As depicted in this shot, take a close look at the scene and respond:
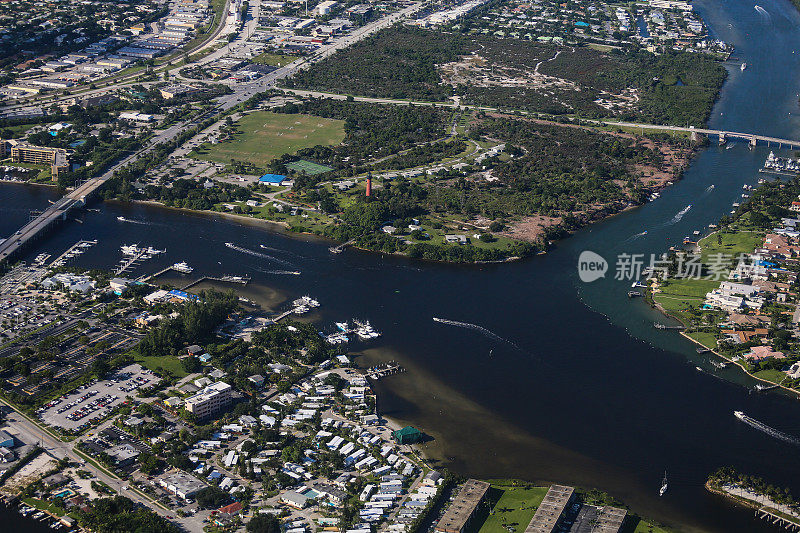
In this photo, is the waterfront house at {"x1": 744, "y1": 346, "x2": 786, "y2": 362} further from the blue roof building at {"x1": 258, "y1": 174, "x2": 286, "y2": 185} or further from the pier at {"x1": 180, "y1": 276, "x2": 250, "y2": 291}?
the blue roof building at {"x1": 258, "y1": 174, "x2": 286, "y2": 185}

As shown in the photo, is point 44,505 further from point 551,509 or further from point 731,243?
point 731,243

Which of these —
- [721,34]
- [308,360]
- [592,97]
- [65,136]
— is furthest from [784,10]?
[308,360]

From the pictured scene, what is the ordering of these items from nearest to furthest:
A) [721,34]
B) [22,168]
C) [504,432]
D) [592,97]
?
1. [504,432]
2. [22,168]
3. [592,97]
4. [721,34]

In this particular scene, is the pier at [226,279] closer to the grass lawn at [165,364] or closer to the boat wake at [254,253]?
the boat wake at [254,253]

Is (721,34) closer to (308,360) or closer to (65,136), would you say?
(65,136)

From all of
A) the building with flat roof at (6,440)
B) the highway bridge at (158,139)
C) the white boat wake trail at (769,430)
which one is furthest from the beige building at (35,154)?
the white boat wake trail at (769,430)
